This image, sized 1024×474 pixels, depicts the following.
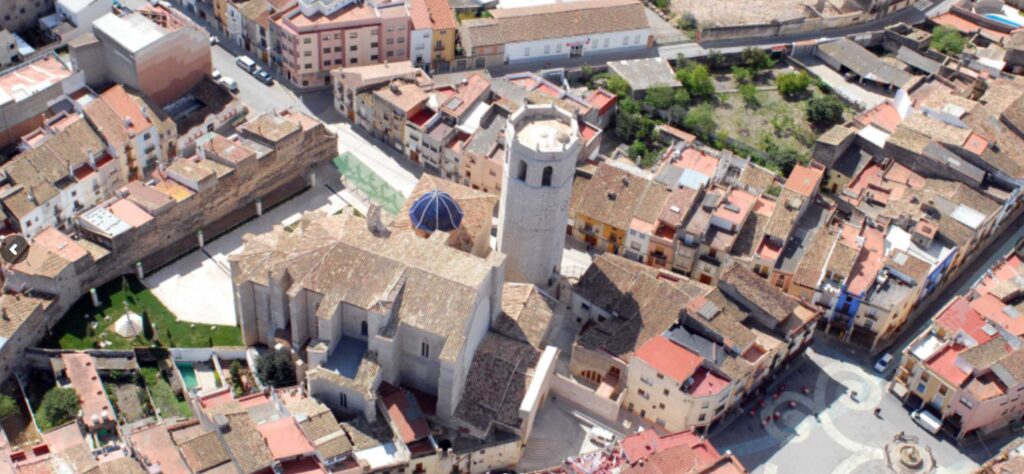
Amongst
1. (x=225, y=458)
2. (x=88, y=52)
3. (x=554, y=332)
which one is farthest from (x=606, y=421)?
(x=88, y=52)

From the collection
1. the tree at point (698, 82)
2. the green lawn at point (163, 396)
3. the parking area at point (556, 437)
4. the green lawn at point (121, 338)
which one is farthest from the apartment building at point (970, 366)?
the green lawn at point (163, 396)

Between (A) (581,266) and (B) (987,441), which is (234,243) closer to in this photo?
(A) (581,266)

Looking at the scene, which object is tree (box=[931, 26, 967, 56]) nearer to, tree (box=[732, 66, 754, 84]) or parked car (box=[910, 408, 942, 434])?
tree (box=[732, 66, 754, 84])

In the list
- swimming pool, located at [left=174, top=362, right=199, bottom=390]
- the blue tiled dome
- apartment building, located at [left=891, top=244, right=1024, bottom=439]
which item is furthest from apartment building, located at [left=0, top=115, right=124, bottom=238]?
apartment building, located at [left=891, top=244, right=1024, bottom=439]

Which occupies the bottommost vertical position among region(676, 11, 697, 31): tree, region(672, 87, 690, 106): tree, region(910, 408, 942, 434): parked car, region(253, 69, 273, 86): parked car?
region(910, 408, 942, 434): parked car

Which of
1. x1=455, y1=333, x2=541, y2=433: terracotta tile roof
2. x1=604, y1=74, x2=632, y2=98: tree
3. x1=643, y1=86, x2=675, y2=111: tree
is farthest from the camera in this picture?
x1=604, y1=74, x2=632, y2=98: tree

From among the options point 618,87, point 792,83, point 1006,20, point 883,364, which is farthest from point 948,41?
point 883,364
